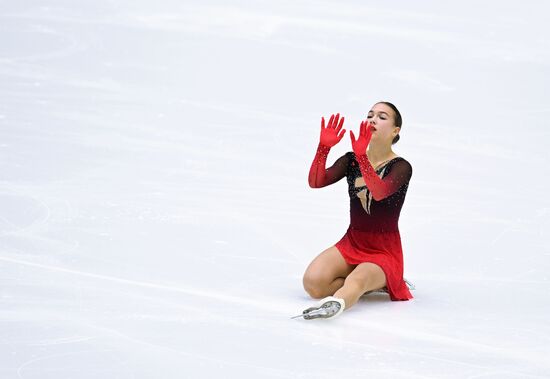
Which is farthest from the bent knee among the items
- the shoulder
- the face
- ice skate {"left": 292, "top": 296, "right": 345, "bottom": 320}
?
the face

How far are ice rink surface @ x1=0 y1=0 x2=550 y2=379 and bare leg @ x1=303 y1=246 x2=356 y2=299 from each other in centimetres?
10

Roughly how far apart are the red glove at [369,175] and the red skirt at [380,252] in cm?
29

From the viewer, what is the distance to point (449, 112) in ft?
35.3

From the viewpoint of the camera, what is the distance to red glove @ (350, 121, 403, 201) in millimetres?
6035

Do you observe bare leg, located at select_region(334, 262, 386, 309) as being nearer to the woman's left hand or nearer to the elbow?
the elbow

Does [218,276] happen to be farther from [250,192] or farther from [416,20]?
[416,20]

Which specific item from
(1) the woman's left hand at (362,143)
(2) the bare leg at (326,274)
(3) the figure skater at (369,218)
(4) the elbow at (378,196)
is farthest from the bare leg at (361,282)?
(1) the woman's left hand at (362,143)

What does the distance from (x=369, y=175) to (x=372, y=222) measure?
44cm

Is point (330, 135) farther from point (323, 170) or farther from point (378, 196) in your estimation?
point (378, 196)

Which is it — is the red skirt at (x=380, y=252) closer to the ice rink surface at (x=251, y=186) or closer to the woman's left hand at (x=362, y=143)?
the ice rink surface at (x=251, y=186)

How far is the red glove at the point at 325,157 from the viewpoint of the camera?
6.35m

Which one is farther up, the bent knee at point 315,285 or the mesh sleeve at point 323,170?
the mesh sleeve at point 323,170

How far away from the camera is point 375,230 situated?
21.2ft

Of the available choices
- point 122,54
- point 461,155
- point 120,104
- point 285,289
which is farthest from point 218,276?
point 122,54
